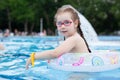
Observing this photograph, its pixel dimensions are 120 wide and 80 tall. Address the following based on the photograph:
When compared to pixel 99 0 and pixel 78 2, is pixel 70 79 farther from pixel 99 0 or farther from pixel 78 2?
pixel 99 0

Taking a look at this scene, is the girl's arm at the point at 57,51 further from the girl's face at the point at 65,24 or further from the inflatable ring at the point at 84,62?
the inflatable ring at the point at 84,62

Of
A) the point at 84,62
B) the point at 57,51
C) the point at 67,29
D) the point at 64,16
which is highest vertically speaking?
the point at 64,16

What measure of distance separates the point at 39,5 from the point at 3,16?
5.10 m

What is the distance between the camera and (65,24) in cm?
311

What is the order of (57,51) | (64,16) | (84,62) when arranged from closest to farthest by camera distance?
(57,51) → (64,16) → (84,62)

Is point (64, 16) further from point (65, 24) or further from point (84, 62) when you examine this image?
point (84, 62)

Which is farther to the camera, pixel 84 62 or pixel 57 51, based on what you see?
pixel 84 62

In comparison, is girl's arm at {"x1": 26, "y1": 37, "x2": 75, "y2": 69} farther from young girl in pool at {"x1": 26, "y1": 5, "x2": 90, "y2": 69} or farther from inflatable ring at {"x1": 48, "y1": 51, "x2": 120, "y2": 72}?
inflatable ring at {"x1": 48, "y1": 51, "x2": 120, "y2": 72}

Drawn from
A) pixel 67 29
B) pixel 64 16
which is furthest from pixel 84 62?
pixel 64 16

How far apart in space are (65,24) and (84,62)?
0.57 m

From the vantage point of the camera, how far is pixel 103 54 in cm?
356

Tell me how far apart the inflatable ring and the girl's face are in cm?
26

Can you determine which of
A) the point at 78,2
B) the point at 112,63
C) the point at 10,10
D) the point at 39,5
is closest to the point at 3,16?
the point at 10,10

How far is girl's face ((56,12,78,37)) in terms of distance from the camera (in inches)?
123
